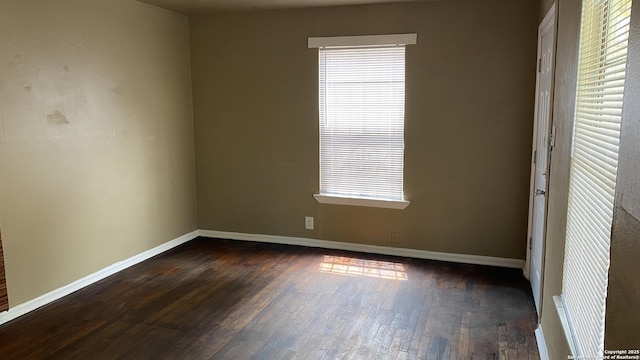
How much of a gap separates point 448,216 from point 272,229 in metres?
1.84

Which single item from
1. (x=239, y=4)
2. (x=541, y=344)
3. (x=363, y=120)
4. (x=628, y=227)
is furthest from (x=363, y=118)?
(x=628, y=227)

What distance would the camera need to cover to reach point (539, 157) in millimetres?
3785

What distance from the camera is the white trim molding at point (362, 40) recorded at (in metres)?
4.38

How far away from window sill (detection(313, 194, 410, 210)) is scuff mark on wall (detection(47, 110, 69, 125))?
236 centimetres

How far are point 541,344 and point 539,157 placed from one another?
1535 mm

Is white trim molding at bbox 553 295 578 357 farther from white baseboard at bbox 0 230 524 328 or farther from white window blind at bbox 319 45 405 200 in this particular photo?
white window blind at bbox 319 45 405 200

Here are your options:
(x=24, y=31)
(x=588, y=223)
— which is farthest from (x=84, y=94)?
(x=588, y=223)

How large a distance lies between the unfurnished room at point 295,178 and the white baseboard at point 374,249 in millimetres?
22

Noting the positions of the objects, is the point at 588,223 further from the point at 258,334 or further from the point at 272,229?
the point at 272,229

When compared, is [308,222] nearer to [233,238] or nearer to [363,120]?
[233,238]

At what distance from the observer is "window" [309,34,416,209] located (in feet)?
14.8

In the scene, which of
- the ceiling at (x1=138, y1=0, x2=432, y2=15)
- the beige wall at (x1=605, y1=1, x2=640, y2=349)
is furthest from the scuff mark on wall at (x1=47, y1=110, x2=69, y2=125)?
the beige wall at (x1=605, y1=1, x2=640, y2=349)

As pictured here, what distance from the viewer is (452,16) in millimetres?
4258

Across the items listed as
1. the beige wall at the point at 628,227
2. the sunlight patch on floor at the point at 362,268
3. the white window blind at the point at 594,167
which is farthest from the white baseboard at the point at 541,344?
the beige wall at the point at 628,227
